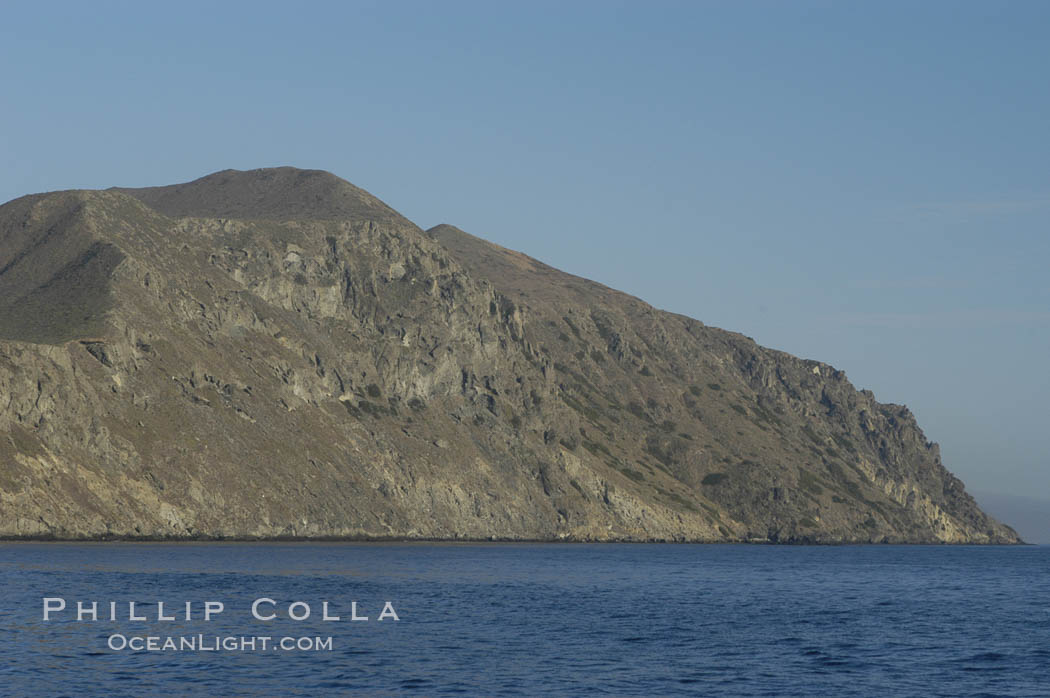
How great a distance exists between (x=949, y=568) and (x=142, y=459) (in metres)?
126

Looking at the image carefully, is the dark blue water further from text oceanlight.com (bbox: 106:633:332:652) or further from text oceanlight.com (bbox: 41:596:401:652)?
text oceanlight.com (bbox: 106:633:332:652)

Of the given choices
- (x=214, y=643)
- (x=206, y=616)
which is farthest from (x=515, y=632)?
(x=214, y=643)

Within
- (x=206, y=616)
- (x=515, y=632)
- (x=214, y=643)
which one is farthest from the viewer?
(x=515, y=632)

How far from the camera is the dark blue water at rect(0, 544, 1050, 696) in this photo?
56562 mm

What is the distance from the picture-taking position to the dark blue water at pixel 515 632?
56.6 meters

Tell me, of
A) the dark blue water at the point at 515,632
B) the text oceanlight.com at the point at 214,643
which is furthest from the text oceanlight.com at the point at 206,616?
the dark blue water at the point at 515,632

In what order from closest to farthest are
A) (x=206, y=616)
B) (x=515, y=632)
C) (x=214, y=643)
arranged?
(x=214, y=643) < (x=206, y=616) < (x=515, y=632)

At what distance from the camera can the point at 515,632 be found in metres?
78.1

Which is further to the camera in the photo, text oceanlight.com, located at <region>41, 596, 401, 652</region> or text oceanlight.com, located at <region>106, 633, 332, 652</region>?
text oceanlight.com, located at <region>41, 596, 401, 652</region>

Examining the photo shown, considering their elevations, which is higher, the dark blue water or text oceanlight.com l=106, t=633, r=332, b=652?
text oceanlight.com l=106, t=633, r=332, b=652

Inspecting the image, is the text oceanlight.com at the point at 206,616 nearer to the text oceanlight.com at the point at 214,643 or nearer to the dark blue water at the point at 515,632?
the text oceanlight.com at the point at 214,643

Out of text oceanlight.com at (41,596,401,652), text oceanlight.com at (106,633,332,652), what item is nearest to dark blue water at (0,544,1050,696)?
text oceanlight.com at (41,596,401,652)

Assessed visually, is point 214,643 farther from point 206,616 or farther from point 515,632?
point 515,632

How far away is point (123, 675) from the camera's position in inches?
2115
